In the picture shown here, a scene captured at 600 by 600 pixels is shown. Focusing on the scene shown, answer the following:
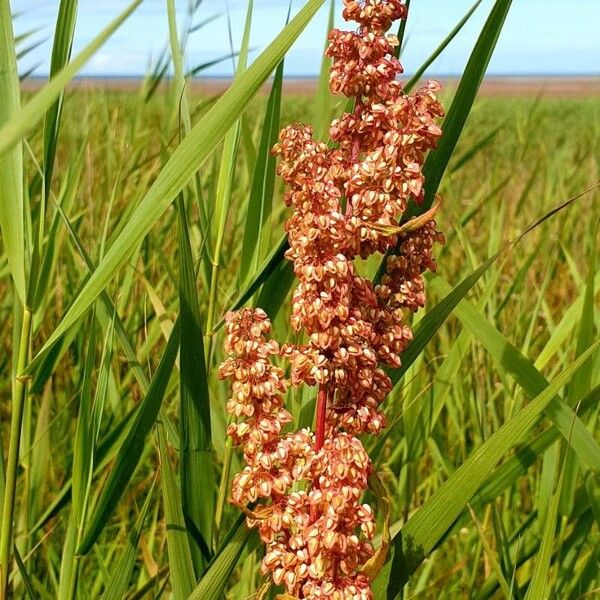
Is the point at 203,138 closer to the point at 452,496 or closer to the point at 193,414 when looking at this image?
the point at 193,414

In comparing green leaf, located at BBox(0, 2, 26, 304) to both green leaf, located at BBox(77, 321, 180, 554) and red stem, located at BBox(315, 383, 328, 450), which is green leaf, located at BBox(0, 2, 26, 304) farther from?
red stem, located at BBox(315, 383, 328, 450)

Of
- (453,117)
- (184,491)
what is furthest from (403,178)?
(184,491)

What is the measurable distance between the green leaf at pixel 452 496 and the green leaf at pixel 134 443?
0.83ft

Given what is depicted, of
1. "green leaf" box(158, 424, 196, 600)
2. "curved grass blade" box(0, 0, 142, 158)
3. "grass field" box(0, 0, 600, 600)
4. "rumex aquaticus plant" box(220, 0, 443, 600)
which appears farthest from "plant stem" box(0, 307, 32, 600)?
"curved grass blade" box(0, 0, 142, 158)

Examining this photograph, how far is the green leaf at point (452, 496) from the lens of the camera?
2.46 feet

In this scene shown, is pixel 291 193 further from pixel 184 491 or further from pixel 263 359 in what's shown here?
pixel 184 491

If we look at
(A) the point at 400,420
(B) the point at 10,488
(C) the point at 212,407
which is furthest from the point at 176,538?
(A) the point at 400,420

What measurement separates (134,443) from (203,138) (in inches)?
13.0

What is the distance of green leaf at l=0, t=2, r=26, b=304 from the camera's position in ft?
2.73

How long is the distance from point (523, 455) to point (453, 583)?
43cm

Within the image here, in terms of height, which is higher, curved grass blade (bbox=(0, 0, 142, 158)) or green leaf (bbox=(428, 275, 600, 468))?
curved grass blade (bbox=(0, 0, 142, 158))

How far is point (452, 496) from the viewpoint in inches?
30.3

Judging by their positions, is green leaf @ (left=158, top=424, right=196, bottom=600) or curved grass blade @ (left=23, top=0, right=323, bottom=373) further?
green leaf @ (left=158, top=424, right=196, bottom=600)

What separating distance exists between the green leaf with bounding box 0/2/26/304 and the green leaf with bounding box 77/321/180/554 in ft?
0.58
